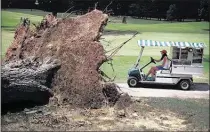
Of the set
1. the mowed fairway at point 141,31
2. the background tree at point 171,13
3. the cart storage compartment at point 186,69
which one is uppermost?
the background tree at point 171,13

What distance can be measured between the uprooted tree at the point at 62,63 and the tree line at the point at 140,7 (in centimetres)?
2019

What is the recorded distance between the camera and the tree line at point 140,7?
36.1m

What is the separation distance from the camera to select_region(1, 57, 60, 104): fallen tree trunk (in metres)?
11.4

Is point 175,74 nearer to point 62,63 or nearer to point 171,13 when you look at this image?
point 62,63

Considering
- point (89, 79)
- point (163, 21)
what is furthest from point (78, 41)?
point (163, 21)

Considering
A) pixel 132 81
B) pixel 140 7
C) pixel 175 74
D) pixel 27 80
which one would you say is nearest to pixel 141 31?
pixel 140 7

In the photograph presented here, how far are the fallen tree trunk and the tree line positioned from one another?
71.9ft

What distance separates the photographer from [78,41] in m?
13.4

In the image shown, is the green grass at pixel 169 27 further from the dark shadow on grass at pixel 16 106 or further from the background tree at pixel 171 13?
the dark shadow on grass at pixel 16 106

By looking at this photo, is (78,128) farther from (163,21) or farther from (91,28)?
(163,21)

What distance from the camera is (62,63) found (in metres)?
13.1

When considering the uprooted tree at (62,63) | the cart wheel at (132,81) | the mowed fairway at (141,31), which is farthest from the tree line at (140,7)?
the uprooted tree at (62,63)

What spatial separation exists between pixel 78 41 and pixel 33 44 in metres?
1.69

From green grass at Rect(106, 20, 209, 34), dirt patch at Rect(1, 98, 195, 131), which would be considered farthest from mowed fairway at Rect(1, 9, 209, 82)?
dirt patch at Rect(1, 98, 195, 131)
